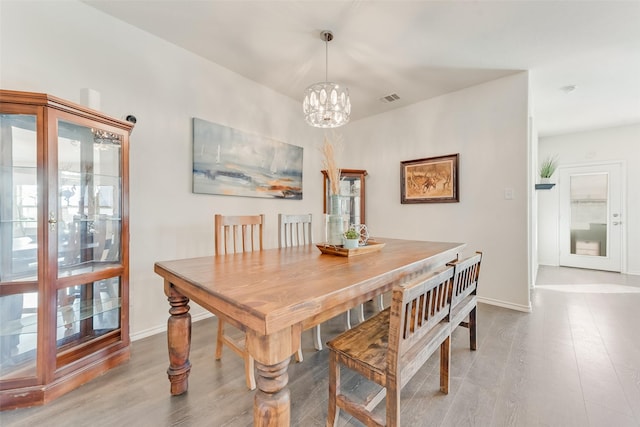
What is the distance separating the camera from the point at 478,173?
311cm

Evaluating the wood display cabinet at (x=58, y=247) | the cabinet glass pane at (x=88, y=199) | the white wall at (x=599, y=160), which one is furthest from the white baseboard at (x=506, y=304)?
the cabinet glass pane at (x=88, y=199)

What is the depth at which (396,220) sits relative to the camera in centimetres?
382

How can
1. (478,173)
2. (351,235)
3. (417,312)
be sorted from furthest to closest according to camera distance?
(478,173)
(351,235)
(417,312)

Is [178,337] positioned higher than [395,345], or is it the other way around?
[395,345]

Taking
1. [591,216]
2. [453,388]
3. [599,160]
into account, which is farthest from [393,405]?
[599,160]

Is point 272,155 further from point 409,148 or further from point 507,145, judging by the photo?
point 507,145

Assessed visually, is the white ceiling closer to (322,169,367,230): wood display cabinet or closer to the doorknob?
(322,169,367,230): wood display cabinet

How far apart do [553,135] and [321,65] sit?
16.7 ft

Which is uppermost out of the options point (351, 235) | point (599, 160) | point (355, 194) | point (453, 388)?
point (599, 160)

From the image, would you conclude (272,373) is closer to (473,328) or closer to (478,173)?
(473,328)

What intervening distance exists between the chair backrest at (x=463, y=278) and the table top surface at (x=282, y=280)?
216mm

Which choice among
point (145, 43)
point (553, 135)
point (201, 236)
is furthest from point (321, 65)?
point (553, 135)

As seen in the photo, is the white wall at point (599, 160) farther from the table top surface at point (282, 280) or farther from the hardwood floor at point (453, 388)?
the table top surface at point (282, 280)

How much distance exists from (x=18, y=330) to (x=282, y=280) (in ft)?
5.68
